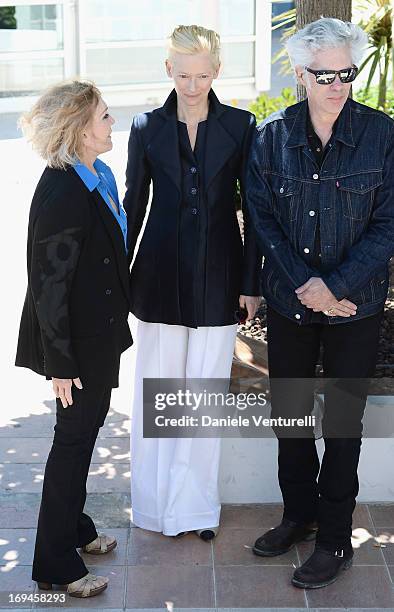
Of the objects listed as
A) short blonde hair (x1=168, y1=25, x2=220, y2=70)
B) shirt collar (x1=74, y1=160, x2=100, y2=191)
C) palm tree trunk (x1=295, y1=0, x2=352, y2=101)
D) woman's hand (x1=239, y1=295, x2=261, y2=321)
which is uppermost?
palm tree trunk (x1=295, y1=0, x2=352, y2=101)

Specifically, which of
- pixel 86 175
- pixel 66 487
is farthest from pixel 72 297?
pixel 66 487

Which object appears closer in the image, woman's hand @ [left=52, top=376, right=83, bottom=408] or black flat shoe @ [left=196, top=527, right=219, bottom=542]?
woman's hand @ [left=52, top=376, right=83, bottom=408]

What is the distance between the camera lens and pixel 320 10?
18.1 feet

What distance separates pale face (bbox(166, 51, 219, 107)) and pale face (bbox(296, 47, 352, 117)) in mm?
347

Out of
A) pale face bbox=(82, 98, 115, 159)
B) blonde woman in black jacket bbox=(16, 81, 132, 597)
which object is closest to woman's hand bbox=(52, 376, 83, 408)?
blonde woman in black jacket bbox=(16, 81, 132, 597)

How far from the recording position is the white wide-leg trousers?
4.18 m

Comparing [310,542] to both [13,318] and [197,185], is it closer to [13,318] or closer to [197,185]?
[197,185]

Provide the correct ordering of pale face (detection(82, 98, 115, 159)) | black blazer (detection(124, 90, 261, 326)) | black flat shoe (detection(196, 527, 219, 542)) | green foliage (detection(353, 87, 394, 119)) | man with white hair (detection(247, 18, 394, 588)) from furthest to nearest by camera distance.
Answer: green foliage (detection(353, 87, 394, 119))
black flat shoe (detection(196, 527, 219, 542))
black blazer (detection(124, 90, 261, 326))
man with white hair (detection(247, 18, 394, 588))
pale face (detection(82, 98, 115, 159))

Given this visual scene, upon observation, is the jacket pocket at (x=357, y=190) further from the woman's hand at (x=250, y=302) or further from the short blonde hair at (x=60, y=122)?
the short blonde hair at (x=60, y=122)

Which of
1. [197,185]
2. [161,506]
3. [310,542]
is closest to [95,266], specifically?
[197,185]

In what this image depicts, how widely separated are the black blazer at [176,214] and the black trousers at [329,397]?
0.77 ft

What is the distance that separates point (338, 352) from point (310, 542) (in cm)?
91

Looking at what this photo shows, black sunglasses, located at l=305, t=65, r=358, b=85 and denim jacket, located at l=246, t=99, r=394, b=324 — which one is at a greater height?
black sunglasses, located at l=305, t=65, r=358, b=85

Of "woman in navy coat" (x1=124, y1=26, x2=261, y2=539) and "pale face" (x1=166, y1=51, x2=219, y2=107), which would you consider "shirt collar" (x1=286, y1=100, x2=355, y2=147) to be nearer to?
"woman in navy coat" (x1=124, y1=26, x2=261, y2=539)
